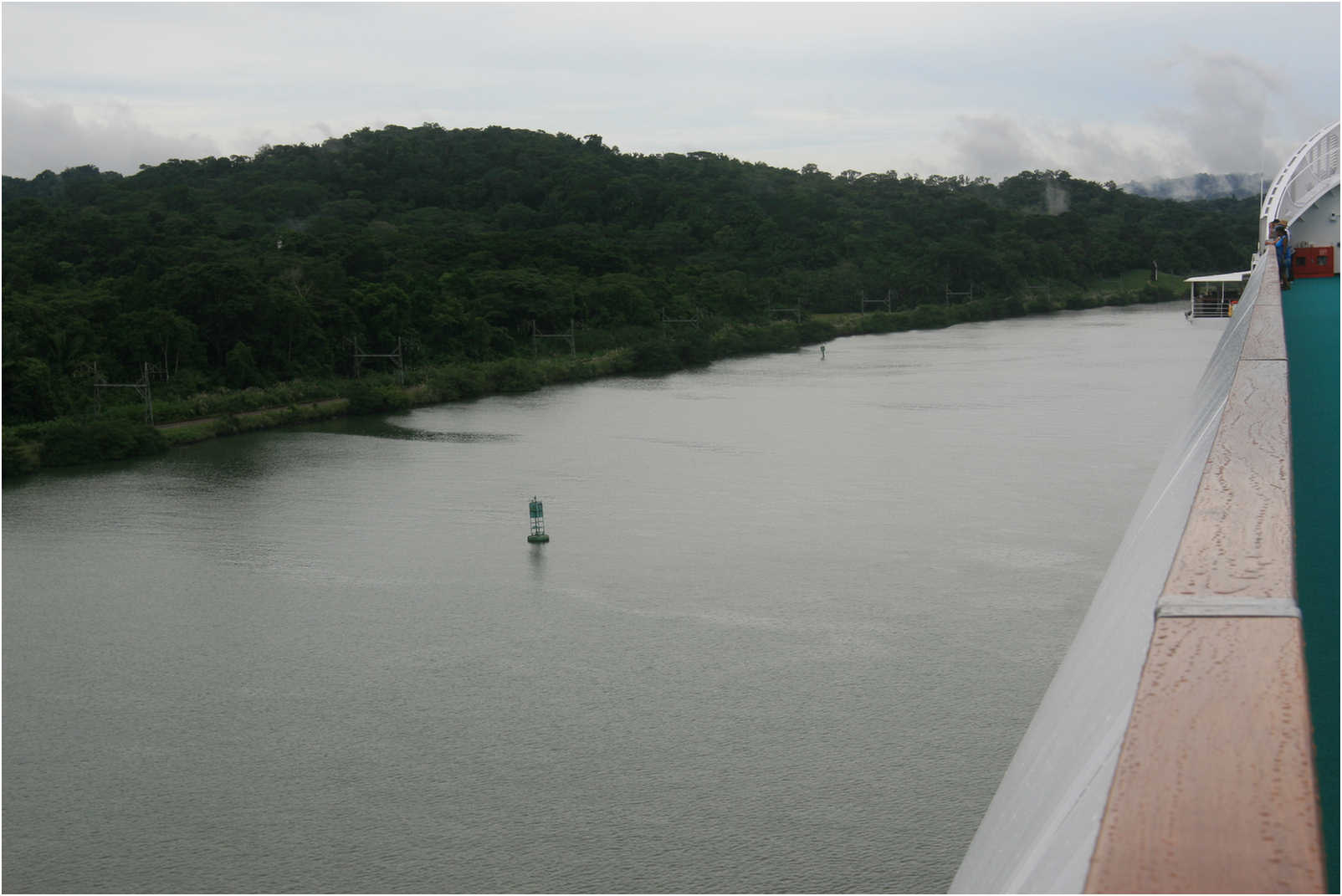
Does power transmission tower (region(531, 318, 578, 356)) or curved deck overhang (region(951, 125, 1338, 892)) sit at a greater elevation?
power transmission tower (region(531, 318, 578, 356))

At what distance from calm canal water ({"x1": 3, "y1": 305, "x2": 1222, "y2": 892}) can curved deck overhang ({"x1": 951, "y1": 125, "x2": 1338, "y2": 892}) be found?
16.1ft

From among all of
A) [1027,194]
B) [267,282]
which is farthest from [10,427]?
[1027,194]

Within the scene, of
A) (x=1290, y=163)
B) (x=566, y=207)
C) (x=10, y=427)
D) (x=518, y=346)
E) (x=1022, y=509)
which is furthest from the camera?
(x=566, y=207)

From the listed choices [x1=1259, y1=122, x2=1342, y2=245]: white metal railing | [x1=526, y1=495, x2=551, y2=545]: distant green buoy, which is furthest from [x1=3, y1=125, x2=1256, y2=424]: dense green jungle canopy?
[x1=1259, y1=122, x2=1342, y2=245]: white metal railing

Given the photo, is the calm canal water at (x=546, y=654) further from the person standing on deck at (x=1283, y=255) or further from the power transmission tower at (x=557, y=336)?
the power transmission tower at (x=557, y=336)

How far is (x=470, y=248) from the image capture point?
108ft

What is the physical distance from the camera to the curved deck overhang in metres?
0.47

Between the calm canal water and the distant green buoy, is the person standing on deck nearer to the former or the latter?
the calm canal water

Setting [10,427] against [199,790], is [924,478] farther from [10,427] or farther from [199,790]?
[10,427]

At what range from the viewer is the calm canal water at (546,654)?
6016 mm

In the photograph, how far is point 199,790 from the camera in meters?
6.61

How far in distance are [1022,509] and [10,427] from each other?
1307 cm

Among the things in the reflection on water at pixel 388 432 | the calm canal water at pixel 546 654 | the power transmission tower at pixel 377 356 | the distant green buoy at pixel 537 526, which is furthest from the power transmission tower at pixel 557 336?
the distant green buoy at pixel 537 526

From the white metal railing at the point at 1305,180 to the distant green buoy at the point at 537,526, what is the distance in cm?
641
